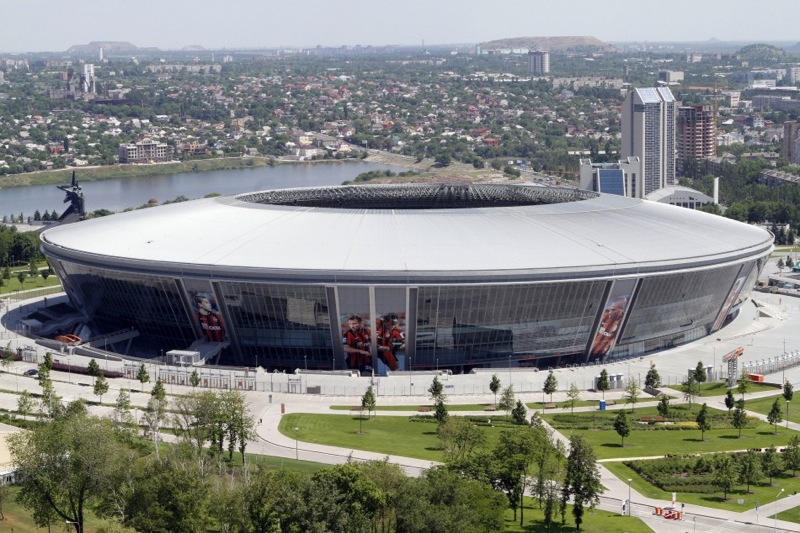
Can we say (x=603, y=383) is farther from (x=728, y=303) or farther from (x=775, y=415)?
(x=728, y=303)

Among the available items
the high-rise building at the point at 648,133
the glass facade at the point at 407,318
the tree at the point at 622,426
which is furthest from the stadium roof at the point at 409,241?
the high-rise building at the point at 648,133

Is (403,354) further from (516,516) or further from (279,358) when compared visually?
(516,516)

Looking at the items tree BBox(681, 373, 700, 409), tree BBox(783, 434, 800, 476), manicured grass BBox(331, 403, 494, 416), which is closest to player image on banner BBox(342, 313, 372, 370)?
manicured grass BBox(331, 403, 494, 416)

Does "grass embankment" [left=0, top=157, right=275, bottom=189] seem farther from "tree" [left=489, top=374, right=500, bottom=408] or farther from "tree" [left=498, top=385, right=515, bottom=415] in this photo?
"tree" [left=498, top=385, right=515, bottom=415]

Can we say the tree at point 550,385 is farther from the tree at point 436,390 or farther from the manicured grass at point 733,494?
the manicured grass at point 733,494

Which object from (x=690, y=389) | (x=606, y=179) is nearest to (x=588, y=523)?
(x=690, y=389)
